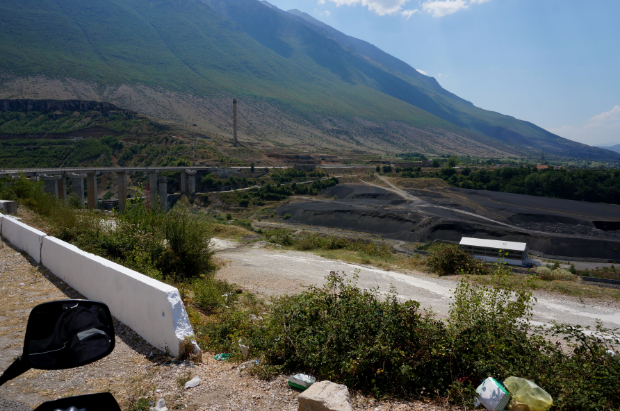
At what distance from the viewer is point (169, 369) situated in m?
5.16

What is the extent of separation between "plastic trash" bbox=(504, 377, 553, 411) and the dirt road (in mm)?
5460

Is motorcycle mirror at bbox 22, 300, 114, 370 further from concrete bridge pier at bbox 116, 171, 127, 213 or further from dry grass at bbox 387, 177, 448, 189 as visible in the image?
dry grass at bbox 387, 177, 448, 189

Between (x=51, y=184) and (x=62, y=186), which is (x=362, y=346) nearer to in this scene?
(x=51, y=184)

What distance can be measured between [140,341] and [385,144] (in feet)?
541

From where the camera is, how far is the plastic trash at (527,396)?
13.7 ft

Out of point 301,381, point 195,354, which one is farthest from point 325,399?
point 195,354

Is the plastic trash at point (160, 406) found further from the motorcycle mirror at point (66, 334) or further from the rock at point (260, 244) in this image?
the rock at point (260, 244)

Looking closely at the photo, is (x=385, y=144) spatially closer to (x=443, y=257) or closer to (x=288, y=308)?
(x=443, y=257)

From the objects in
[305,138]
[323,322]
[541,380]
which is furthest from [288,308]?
[305,138]

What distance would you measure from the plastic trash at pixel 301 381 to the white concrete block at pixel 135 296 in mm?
1623

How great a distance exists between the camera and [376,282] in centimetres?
1609

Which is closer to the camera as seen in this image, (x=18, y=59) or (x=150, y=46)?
(x=18, y=59)

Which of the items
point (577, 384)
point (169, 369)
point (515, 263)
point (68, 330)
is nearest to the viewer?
point (68, 330)

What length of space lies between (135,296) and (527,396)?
545cm
